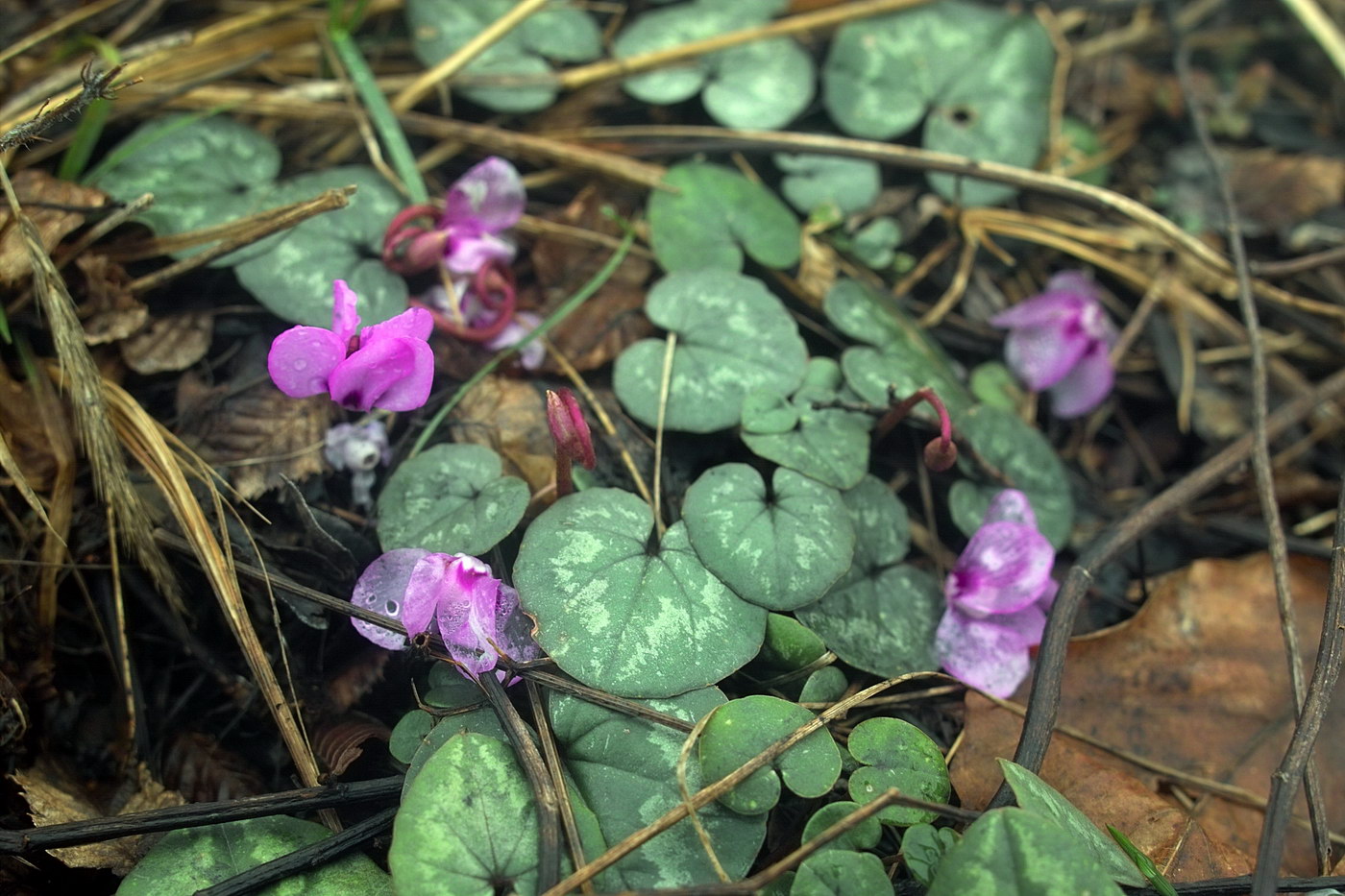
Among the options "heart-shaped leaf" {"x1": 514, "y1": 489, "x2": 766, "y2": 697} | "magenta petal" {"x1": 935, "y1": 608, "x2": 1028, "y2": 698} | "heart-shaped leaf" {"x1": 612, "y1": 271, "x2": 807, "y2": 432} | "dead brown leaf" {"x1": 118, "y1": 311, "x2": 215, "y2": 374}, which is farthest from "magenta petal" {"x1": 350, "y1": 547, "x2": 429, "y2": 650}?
"magenta petal" {"x1": 935, "y1": 608, "x2": 1028, "y2": 698}

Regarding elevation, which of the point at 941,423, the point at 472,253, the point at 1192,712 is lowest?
the point at 1192,712

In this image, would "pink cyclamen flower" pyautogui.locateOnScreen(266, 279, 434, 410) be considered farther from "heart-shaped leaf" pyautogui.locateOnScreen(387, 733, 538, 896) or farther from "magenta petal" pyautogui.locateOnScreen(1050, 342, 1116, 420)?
"magenta petal" pyautogui.locateOnScreen(1050, 342, 1116, 420)

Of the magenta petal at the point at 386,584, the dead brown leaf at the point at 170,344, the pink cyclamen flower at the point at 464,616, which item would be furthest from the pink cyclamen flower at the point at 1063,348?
the dead brown leaf at the point at 170,344

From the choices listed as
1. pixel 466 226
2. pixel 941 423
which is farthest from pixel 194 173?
pixel 941 423

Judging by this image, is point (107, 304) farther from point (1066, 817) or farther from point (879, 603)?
point (1066, 817)

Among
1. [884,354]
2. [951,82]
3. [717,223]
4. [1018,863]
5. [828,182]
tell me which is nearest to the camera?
[1018,863]

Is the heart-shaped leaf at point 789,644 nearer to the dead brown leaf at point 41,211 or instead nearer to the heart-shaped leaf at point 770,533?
the heart-shaped leaf at point 770,533

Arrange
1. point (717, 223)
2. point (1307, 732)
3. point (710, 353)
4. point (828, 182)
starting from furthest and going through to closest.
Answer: point (828, 182) → point (717, 223) → point (710, 353) → point (1307, 732)

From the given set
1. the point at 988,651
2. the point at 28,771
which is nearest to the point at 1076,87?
the point at 988,651
